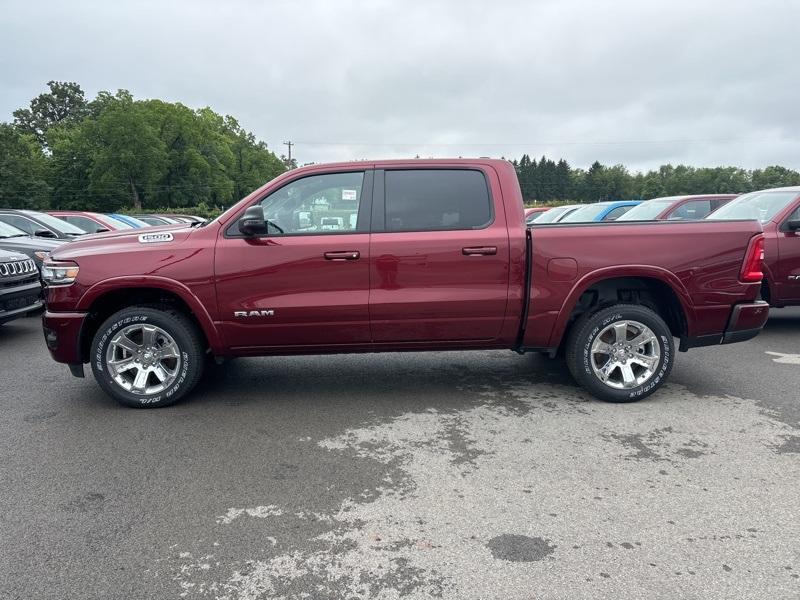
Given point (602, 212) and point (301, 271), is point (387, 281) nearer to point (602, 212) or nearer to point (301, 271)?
point (301, 271)

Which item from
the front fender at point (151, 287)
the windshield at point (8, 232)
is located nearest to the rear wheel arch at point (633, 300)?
the front fender at point (151, 287)

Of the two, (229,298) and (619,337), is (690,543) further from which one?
(229,298)

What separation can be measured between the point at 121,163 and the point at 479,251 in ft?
211

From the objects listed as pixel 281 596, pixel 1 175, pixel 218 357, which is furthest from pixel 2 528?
pixel 1 175

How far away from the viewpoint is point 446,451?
384 cm

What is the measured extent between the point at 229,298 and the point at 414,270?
1.46 metres

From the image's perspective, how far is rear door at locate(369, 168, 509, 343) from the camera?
452 cm

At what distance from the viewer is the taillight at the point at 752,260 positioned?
185 inches

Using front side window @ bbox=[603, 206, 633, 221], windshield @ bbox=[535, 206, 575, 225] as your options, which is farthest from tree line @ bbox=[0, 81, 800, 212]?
front side window @ bbox=[603, 206, 633, 221]

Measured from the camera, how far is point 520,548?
108 inches

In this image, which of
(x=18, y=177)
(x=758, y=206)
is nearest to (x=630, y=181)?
(x=18, y=177)

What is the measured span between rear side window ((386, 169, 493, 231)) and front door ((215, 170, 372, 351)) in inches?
8.9

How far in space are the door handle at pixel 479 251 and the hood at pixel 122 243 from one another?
2.19 meters

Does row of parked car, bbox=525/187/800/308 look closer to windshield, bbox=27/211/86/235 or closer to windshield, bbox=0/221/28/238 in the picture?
windshield, bbox=0/221/28/238
